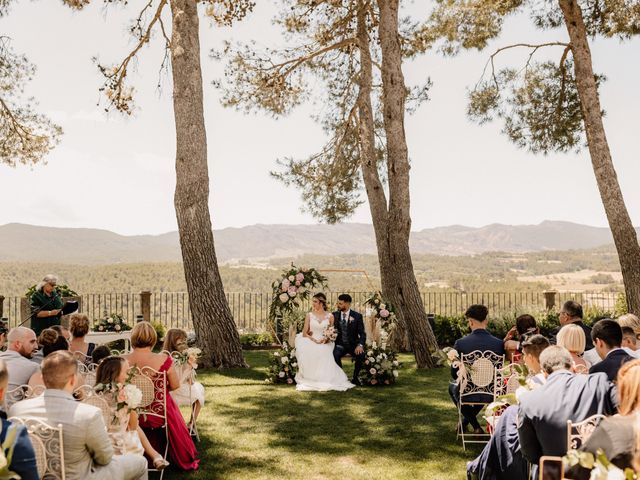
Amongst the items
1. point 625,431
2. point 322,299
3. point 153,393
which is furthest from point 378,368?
point 625,431

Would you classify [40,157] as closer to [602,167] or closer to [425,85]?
[425,85]

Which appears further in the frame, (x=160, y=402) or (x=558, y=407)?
(x=160, y=402)

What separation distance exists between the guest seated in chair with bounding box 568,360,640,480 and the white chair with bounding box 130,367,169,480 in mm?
3658

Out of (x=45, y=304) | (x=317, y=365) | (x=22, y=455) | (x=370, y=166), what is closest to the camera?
(x=22, y=455)

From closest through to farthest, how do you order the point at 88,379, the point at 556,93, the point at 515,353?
the point at 88,379, the point at 515,353, the point at 556,93

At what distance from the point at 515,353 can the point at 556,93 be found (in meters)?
8.47

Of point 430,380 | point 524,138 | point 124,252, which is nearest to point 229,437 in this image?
point 430,380

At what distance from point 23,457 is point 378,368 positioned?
7.08m

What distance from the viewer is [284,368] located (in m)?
A: 9.93

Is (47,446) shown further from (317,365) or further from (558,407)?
(317,365)

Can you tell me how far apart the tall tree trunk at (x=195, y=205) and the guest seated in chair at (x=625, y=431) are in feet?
29.3

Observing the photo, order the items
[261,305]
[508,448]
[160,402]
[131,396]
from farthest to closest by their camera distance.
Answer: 1. [261,305]
2. [160,402]
3. [508,448]
4. [131,396]

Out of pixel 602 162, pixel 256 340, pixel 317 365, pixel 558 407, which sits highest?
pixel 602 162

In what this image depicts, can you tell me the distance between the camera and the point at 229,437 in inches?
262
